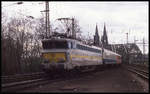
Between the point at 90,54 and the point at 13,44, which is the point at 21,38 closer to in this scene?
the point at 13,44

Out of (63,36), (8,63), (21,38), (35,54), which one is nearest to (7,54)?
(8,63)

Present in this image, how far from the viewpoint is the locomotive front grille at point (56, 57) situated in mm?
23688

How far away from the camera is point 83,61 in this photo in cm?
2844

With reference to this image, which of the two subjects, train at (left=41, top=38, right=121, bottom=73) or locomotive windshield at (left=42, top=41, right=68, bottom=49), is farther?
locomotive windshield at (left=42, top=41, right=68, bottom=49)

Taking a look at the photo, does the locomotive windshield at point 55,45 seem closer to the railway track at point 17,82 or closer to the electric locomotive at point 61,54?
the electric locomotive at point 61,54

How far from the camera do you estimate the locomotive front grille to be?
2369cm

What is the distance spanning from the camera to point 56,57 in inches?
939

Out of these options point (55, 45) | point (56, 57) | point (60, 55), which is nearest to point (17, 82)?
point (56, 57)

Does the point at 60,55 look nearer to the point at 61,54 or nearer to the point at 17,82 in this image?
the point at 61,54

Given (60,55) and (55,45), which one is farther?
(55,45)


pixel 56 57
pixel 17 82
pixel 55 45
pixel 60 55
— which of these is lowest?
pixel 17 82

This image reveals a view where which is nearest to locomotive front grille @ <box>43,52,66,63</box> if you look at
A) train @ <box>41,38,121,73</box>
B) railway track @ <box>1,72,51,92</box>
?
train @ <box>41,38,121,73</box>

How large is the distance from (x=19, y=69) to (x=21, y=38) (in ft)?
23.8

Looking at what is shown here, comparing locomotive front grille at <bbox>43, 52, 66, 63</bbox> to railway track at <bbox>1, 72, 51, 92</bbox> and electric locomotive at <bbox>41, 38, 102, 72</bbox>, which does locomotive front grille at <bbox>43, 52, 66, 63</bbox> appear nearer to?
electric locomotive at <bbox>41, 38, 102, 72</bbox>
